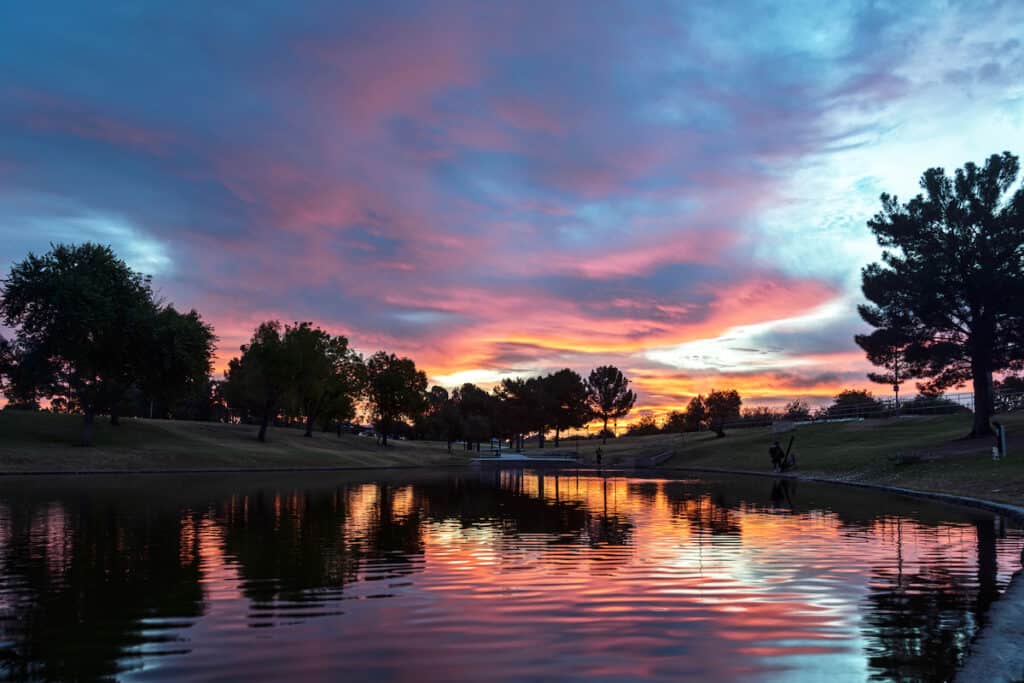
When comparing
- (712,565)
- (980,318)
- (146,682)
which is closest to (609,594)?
(712,565)

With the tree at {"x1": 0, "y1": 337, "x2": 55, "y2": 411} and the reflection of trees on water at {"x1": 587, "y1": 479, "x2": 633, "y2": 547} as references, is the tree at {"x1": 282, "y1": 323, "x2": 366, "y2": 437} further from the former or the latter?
the reflection of trees on water at {"x1": 587, "y1": 479, "x2": 633, "y2": 547}

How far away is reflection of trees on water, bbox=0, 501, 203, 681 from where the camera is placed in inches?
356

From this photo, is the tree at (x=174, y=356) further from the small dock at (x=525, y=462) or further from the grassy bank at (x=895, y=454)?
the grassy bank at (x=895, y=454)

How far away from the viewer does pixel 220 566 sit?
50.8 ft

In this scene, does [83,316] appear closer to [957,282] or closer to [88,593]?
[88,593]

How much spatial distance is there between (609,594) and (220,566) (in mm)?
7976

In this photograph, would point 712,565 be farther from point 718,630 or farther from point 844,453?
point 844,453

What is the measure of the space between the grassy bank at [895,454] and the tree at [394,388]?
35654mm

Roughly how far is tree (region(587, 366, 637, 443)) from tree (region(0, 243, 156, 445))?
111m

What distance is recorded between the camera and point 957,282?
5353 centimetres

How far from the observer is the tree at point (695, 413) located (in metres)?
144

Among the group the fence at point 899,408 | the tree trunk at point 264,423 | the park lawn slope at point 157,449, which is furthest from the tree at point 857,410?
the tree trunk at point 264,423

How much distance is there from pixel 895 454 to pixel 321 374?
62.7 meters

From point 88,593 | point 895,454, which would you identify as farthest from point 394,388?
point 88,593
